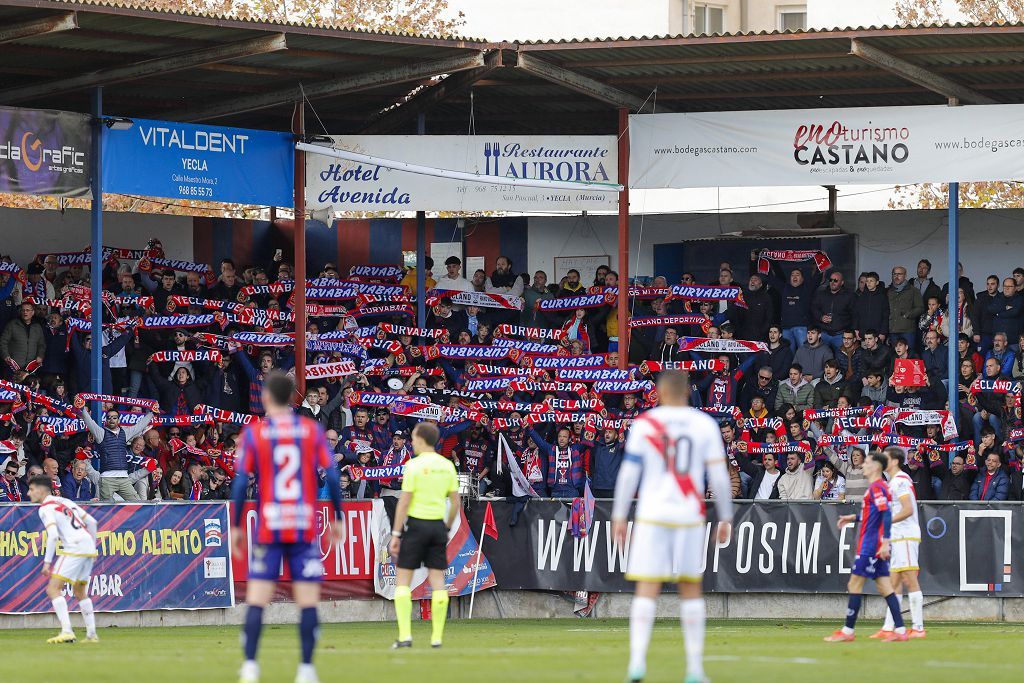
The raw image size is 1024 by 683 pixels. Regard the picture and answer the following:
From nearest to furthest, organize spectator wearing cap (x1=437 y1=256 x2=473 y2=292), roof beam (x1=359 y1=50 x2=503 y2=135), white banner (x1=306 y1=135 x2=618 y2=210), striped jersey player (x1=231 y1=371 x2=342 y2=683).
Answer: striped jersey player (x1=231 y1=371 x2=342 y2=683) < roof beam (x1=359 y1=50 x2=503 y2=135) < white banner (x1=306 y1=135 x2=618 y2=210) < spectator wearing cap (x1=437 y1=256 x2=473 y2=292)

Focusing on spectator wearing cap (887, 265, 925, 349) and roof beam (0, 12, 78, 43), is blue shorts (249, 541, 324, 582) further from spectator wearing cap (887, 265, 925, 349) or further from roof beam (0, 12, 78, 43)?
spectator wearing cap (887, 265, 925, 349)

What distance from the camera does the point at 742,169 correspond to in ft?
80.3

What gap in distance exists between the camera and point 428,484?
1394 centimetres

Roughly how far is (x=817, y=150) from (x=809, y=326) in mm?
3163

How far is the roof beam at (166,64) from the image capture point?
22.0 metres

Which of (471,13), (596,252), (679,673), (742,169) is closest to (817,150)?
(742,169)

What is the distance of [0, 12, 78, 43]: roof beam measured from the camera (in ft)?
66.5

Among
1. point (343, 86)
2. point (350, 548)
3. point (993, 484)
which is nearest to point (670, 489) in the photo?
A: point (350, 548)

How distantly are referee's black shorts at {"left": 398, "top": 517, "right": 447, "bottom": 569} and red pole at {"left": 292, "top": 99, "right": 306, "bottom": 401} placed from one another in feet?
32.6

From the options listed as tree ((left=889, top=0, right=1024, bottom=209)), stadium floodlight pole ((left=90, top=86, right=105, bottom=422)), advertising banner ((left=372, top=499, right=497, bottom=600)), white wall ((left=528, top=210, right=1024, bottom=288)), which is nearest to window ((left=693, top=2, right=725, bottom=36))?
tree ((left=889, top=0, right=1024, bottom=209))

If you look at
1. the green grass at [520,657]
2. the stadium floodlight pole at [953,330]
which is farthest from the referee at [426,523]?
the stadium floodlight pole at [953,330]

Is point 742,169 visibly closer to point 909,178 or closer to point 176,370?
point 909,178

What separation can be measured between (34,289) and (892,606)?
14269mm

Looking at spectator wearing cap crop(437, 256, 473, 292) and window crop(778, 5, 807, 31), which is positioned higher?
window crop(778, 5, 807, 31)
